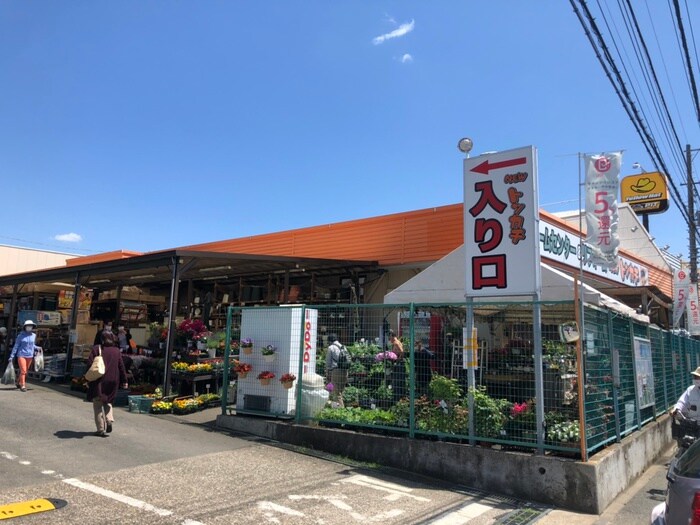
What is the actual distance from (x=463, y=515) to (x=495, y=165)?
15.0ft

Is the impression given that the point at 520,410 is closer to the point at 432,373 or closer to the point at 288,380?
the point at 432,373

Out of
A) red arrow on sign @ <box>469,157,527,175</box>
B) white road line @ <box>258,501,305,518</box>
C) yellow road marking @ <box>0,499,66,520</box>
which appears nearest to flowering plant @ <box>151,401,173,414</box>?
yellow road marking @ <box>0,499,66,520</box>

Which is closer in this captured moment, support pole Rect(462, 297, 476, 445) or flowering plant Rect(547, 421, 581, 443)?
flowering plant Rect(547, 421, 581, 443)

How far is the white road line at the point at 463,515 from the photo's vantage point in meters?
5.34

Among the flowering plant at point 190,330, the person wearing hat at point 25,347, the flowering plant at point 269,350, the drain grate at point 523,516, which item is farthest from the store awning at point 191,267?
the drain grate at point 523,516

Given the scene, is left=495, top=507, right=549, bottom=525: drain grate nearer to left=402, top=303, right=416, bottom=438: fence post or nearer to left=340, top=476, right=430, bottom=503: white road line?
left=340, top=476, right=430, bottom=503: white road line

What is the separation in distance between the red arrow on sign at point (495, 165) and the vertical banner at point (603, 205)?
0.86 meters

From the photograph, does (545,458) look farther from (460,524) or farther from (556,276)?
(556,276)

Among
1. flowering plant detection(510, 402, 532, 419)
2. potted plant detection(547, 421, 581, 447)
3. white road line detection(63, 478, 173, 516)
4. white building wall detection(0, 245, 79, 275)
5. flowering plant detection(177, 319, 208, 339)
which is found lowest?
white road line detection(63, 478, 173, 516)

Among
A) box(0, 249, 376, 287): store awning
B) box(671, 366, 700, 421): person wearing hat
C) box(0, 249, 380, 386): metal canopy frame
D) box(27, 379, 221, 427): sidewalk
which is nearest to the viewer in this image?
box(671, 366, 700, 421): person wearing hat

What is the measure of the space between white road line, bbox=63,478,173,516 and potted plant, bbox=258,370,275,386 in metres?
3.58

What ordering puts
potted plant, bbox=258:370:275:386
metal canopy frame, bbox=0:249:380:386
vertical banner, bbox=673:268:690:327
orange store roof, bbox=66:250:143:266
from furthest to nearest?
1. orange store roof, bbox=66:250:143:266
2. vertical banner, bbox=673:268:690:327
3. metal canopy frame, bbox=0:249:380:386
4. potted plant, bbox=258:370:275:386

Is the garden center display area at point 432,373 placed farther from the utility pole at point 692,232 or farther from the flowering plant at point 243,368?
the utility pole at point 692,232

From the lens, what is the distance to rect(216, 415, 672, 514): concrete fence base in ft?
19.5
